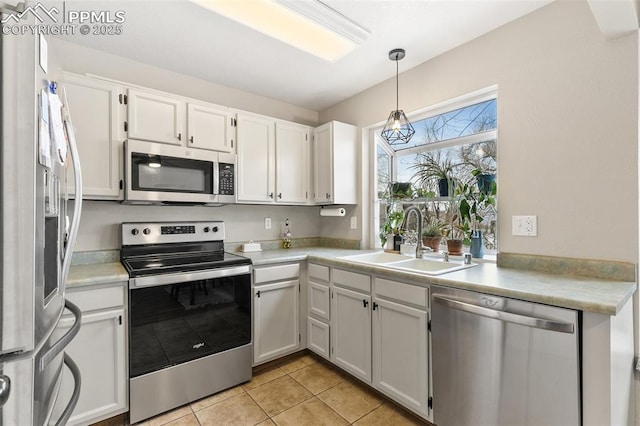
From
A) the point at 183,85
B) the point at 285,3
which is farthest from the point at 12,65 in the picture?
the point at 183,85

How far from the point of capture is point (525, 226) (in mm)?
1848

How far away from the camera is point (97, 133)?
2.00 m

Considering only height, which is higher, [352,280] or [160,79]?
[160,79]

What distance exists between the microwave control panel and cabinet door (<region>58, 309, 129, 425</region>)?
3.56 ft

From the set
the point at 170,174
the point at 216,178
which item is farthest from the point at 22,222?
the point at 216,178

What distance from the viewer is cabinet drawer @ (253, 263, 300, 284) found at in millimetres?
2336

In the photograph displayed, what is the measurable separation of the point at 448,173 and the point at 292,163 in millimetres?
1409

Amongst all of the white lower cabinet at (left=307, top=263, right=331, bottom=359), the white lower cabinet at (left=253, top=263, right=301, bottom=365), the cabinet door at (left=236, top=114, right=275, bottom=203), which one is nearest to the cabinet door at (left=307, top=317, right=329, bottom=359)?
the white lower cabinet at (left=307, top=263, right=331, bottom=359)

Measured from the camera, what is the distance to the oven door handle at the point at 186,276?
1.81 meters

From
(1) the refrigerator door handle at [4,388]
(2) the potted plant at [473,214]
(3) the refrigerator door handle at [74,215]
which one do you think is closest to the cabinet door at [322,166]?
(2) the potted plant at [473,214]

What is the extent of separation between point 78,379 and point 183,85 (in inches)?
91.2

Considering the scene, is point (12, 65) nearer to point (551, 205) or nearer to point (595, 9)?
point (595, 9)

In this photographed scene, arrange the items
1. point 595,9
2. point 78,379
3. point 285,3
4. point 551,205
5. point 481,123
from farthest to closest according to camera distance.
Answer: point 481,123 → point 551,205 → point 285,3 → point 595,9 → point 78,379

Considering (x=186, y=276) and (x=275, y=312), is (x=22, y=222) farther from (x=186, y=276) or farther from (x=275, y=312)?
(x=275, y=312)
